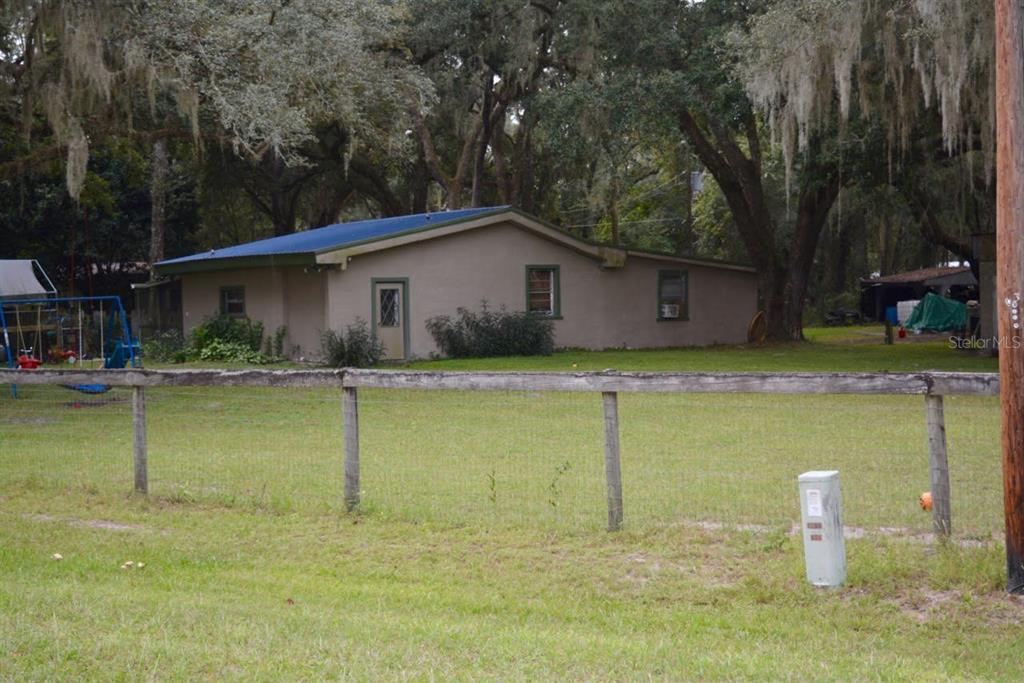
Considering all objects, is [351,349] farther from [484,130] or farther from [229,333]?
[484,130]

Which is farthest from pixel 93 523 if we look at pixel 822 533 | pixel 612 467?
pixel 822 533

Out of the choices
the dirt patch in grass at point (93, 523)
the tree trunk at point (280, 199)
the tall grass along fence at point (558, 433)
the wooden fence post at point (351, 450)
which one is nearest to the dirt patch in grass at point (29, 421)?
the tall grass along fence at point (558, 433)

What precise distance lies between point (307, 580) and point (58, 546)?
1.99 metres

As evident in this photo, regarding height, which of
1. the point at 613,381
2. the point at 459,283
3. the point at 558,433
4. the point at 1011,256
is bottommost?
the point at 558,433

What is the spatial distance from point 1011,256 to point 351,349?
1980 cm

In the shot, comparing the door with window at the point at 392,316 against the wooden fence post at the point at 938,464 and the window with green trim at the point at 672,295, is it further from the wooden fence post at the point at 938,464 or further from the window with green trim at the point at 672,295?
the wooden fence post at the point at 938,464

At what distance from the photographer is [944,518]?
7.17 metres

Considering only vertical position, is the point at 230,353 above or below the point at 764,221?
below

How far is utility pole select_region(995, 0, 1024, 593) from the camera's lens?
20.8 ft

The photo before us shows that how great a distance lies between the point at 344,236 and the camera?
94.7ft

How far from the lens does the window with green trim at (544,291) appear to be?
96.2 ft

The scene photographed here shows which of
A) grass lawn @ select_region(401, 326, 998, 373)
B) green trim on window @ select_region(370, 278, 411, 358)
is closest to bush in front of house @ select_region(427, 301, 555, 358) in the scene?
green trim on window @ select_region(370, 278, 411, 358)

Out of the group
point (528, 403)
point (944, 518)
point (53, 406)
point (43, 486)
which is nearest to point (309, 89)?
point (53, 406)

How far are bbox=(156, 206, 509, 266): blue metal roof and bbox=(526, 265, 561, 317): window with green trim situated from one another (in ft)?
6.96
